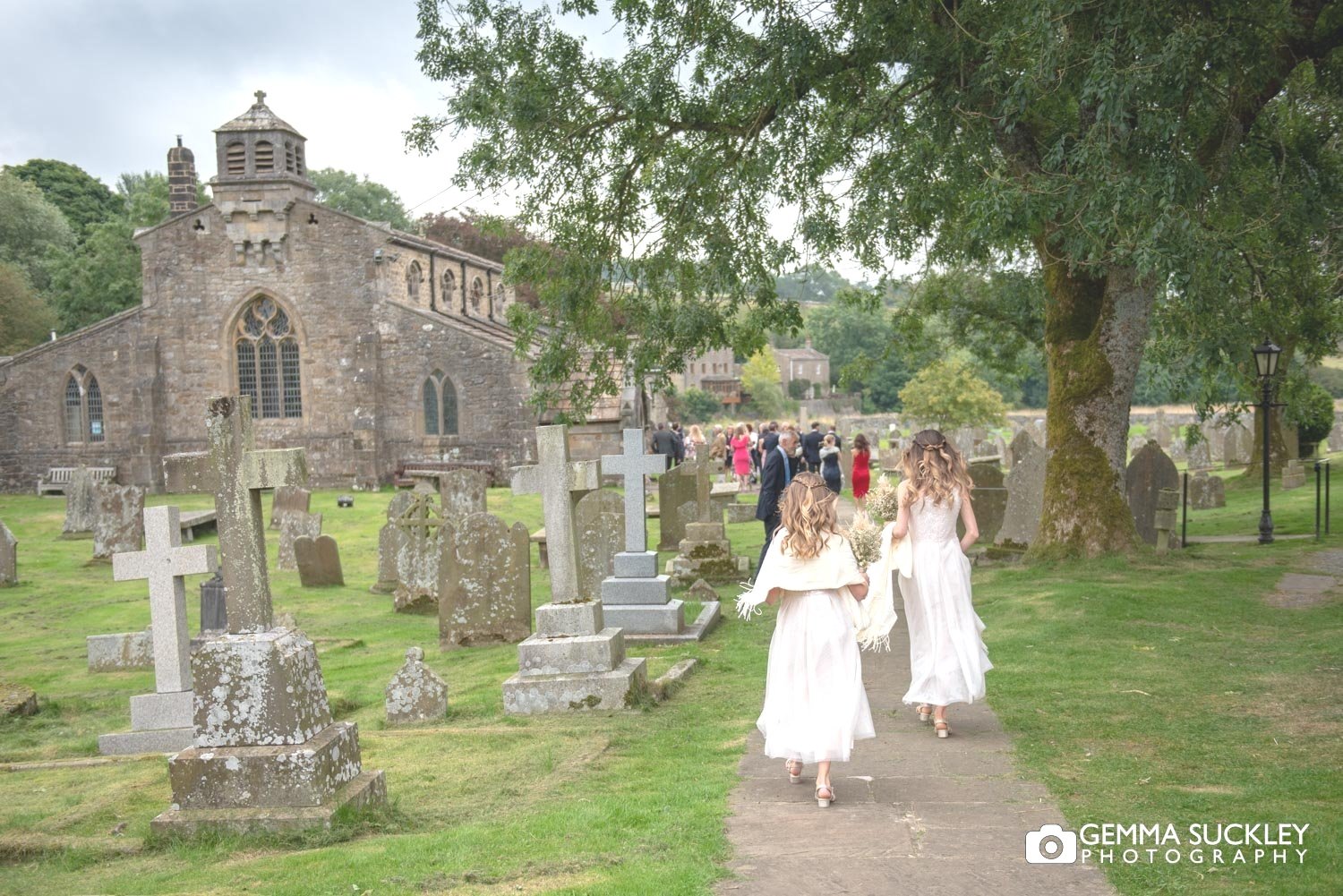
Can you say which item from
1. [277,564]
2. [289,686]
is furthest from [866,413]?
[289,686]

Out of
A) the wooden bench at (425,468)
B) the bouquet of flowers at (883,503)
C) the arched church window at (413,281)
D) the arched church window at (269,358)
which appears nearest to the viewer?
the bouquet of flowers at (883,503)

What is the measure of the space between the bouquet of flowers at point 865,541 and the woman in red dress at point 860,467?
557cm

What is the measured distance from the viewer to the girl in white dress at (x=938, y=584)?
751cm

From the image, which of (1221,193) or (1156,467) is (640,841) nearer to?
(1221,193)

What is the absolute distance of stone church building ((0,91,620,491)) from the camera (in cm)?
3775

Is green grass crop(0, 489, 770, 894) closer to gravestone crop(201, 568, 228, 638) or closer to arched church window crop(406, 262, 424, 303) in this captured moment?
gravestone crop(201, 568, 228, 638)

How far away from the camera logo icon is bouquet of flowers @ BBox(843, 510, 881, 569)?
32.2 feet

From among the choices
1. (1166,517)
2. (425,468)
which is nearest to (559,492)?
(1166,517)

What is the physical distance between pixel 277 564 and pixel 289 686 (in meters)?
15.4

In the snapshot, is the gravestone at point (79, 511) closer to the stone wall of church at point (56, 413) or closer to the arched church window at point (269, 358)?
the stone wall of church at point (56, 413)

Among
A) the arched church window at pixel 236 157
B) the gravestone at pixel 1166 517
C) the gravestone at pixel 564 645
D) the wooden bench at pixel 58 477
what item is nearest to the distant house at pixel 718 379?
the arched church window at pixel 236 157

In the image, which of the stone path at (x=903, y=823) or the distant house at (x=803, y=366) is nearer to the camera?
the stone path at (x=903, y=823)

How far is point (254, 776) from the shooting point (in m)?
5.96

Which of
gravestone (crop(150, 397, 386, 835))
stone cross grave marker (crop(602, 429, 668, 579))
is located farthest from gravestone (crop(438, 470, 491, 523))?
gravestone (crop(150, 397, 386, 835))
